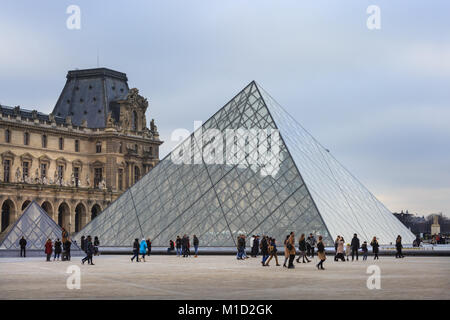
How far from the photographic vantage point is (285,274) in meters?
19.8

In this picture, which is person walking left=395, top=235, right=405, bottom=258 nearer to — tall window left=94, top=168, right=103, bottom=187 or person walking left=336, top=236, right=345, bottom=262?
person walking left=336, top=236, right=345, bottom=262

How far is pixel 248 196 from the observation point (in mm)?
37375

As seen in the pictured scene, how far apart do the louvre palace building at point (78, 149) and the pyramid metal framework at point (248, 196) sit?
39529 mm

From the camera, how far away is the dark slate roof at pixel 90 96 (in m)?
95.9

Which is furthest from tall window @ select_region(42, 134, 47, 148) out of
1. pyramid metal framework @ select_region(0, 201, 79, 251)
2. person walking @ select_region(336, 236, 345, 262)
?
person walking @ select_region(336, 236, 345, 262)

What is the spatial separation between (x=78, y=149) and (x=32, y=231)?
172 ft

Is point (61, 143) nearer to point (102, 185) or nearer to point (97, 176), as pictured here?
point (97, 176)

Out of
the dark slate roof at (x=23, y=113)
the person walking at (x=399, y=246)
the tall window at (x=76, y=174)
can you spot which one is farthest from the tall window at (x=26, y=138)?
the person walking at (x=399, y=246)

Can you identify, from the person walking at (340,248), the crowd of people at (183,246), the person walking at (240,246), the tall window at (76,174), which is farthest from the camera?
the tall window at (76,174)

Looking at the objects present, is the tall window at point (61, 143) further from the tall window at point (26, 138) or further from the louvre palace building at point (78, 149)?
the tall window at point (26, 138)

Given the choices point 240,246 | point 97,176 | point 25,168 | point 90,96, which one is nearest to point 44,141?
point 25,168

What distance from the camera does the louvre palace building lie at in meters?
81.1

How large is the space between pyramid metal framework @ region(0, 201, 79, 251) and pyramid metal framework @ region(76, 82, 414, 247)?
8.73 feet

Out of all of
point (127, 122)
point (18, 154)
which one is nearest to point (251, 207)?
point (18, 154)
